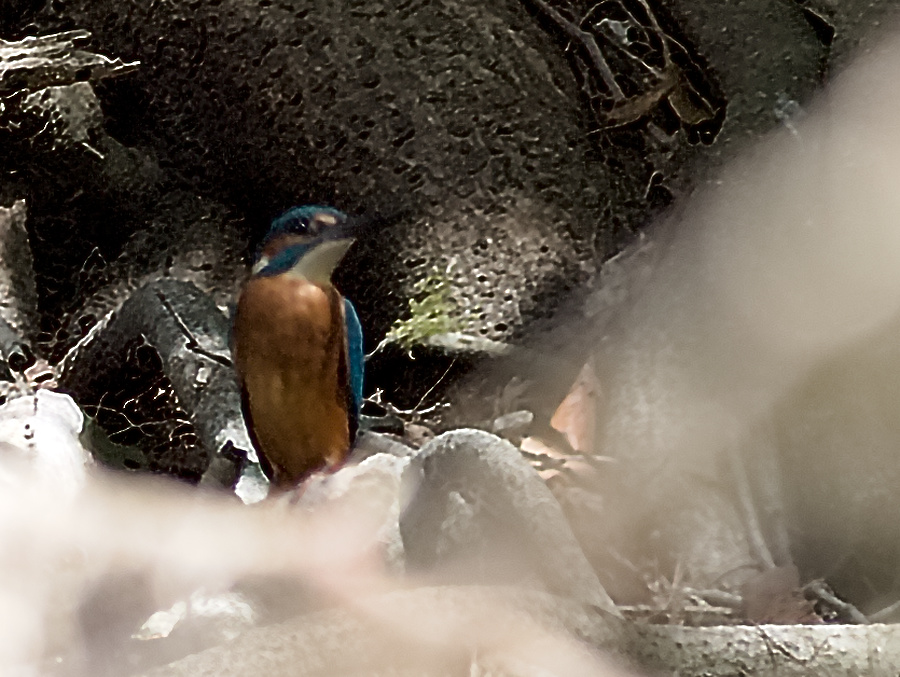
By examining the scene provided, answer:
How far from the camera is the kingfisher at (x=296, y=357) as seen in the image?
671 mm

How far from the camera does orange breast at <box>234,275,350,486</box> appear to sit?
2.20 ft

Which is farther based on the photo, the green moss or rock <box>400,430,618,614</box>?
the green moss

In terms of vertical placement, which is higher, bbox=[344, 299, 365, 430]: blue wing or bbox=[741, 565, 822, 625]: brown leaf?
bbox=[344, 299, 365, 430]: blue wing

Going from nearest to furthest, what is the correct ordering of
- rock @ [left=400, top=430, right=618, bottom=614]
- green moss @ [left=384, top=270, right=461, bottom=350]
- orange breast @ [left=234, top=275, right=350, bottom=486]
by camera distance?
rock @ [left=400, top=430, right=618, bottom=614]
orange breast @ [left=234, top=275, right=350, bottom=486]
green moss @ [left=384, top=270, right=461, bottom=350]

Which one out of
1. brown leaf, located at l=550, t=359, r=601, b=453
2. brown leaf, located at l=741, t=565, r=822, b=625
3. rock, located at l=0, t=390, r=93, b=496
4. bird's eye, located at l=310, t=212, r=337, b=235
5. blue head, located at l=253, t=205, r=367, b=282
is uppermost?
bird's eye, located at l=310, t=212, r=337, b=235

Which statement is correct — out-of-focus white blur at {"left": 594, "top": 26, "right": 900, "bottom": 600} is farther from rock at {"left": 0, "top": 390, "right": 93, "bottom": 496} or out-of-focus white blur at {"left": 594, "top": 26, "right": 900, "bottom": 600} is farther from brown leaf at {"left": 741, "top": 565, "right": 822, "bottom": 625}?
rock at {"left": 0, "top": 390, "right": 93, "bottom": 496}

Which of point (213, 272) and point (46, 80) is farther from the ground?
point (46, 80)

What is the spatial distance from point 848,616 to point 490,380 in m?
0.32

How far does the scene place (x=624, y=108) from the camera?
→ 78cm

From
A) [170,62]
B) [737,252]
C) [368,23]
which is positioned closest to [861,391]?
[737,252]

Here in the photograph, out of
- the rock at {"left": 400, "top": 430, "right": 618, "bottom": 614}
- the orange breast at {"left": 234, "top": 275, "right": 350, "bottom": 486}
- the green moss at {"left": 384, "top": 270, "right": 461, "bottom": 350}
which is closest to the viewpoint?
the rock at {"left": 400, "top": 430, "right": 618, "bottom": 614}

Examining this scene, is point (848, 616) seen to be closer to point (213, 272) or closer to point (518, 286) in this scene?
point (518, 286)

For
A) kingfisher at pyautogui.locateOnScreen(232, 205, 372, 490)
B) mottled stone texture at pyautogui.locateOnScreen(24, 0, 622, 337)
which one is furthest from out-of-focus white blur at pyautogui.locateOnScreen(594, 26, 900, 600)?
kingfisher at pyautogui.locateOnScreen(232, 205, 372, 490)

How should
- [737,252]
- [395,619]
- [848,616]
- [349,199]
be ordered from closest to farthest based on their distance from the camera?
[395,619], [848,616], [737,252], [349,199]
